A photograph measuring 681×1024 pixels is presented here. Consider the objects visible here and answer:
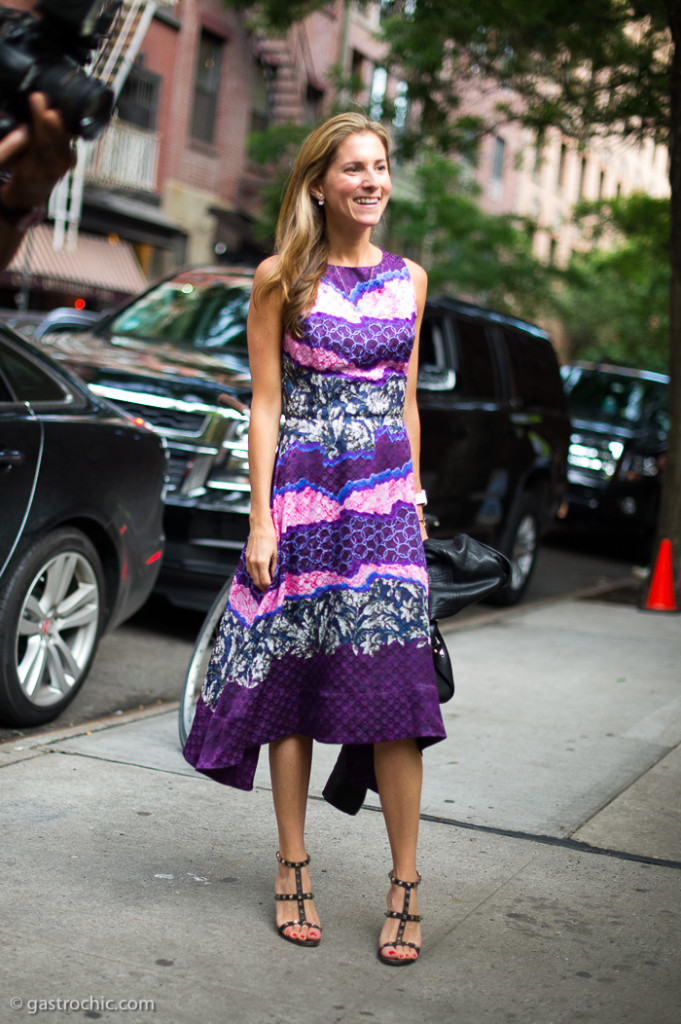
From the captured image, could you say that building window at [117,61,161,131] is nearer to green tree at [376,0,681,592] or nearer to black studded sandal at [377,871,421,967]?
green tree at [376,0,681,592]

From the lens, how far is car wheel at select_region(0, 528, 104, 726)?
5.00m

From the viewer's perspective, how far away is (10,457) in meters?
4.94

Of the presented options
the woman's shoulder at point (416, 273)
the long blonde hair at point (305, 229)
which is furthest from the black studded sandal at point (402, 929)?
the woman's shoulder at point (416, 273)

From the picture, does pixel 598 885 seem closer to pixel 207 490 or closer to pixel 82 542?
pixel 82 542

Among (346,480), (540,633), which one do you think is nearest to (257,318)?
(346,480)

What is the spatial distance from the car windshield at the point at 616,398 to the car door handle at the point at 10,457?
1071 centimetres

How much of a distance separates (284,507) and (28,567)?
6.47 ft

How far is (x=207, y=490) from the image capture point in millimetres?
6848

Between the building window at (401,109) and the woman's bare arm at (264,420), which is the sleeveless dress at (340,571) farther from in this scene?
the building window at (401,109)

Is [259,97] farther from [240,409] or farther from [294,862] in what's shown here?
[294,862]

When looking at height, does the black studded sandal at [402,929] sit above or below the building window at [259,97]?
below

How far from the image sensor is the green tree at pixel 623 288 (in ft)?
75.8

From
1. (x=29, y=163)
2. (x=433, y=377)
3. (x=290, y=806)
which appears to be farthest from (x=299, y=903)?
(x=433, y=377)

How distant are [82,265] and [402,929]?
19.9 meters
